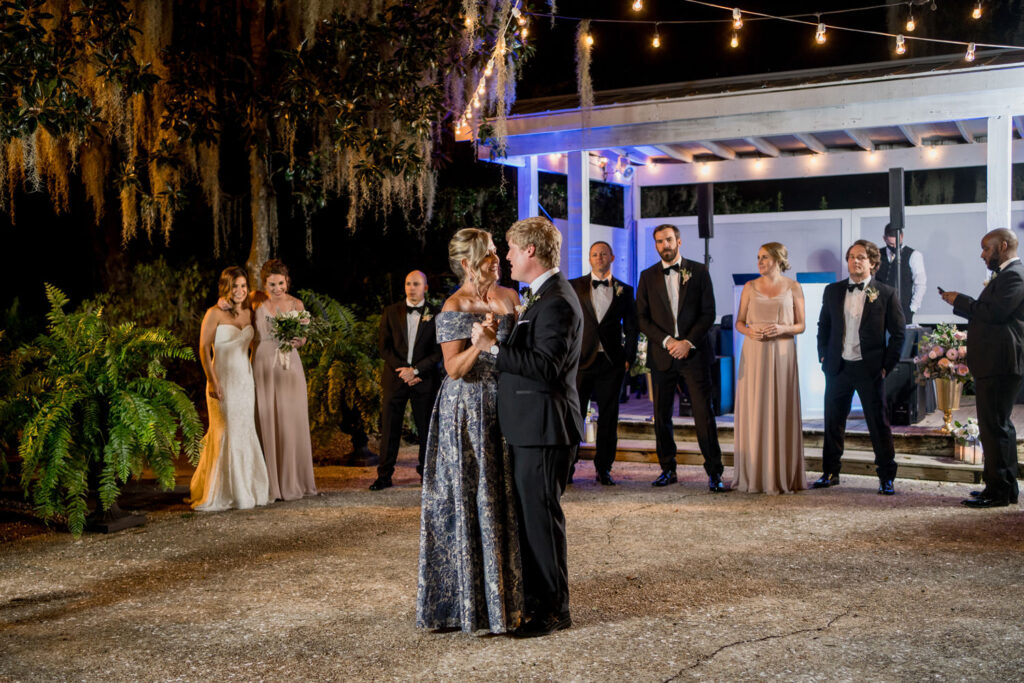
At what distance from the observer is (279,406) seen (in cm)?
837

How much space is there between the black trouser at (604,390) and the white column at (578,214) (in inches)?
Result: 120

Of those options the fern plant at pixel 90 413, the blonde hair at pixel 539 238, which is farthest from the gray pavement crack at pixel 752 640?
the fern plant at pixel 90 413

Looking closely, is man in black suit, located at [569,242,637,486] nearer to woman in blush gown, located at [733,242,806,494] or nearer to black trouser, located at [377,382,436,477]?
woman in blush gown, located at [733,242,806,494]

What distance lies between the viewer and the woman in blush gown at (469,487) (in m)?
4.55

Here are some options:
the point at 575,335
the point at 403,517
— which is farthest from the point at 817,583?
the point at 403,517

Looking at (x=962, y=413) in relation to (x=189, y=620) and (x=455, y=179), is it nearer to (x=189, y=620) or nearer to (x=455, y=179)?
(x=189, y=620)

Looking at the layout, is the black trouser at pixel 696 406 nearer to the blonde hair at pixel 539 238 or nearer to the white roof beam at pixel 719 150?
the blonde hair at pixel 539 238

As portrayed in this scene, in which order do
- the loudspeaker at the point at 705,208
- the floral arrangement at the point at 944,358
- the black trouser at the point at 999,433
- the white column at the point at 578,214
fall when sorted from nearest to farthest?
the black trouser at the point at 999,433 < the floral arrangement at the point at 944,358 < the white column at the point at 578,214 < the loudspeaker at the point at 705,208

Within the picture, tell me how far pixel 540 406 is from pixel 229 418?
168 inches

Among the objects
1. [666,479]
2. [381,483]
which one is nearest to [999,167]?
[666,479]

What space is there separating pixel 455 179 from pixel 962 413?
35.4 feet

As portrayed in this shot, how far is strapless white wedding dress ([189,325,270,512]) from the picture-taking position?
7902mm

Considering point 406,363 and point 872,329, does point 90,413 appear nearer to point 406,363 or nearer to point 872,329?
point 406,363

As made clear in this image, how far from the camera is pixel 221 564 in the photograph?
6.12 m
